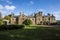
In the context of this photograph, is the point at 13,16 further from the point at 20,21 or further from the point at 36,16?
the point at 36,16

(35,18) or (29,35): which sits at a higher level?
(35,18)

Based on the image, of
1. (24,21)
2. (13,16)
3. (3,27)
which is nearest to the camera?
(3,27)

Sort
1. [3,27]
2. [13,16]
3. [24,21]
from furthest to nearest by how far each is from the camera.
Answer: [13,16], [24,21], [3,27]

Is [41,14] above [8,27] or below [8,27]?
above

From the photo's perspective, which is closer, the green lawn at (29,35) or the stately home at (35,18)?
the green lawn at (29,35)

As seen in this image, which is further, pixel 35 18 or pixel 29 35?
pixel 35 18

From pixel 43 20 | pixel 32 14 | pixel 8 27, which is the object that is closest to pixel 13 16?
pixel 32 14

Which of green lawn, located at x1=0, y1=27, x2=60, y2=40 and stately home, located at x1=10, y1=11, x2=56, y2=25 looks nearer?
green lawn, located at x1=0, y1=27, x2=60, y2=40

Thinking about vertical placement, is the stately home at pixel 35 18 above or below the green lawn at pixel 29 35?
above

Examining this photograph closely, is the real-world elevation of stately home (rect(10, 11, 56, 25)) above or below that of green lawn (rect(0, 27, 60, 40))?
above

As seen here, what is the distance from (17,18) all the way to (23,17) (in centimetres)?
347

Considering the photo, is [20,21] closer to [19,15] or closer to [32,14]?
[19,15]

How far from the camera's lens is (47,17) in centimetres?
8781

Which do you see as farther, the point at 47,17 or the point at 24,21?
the point at 47,17
